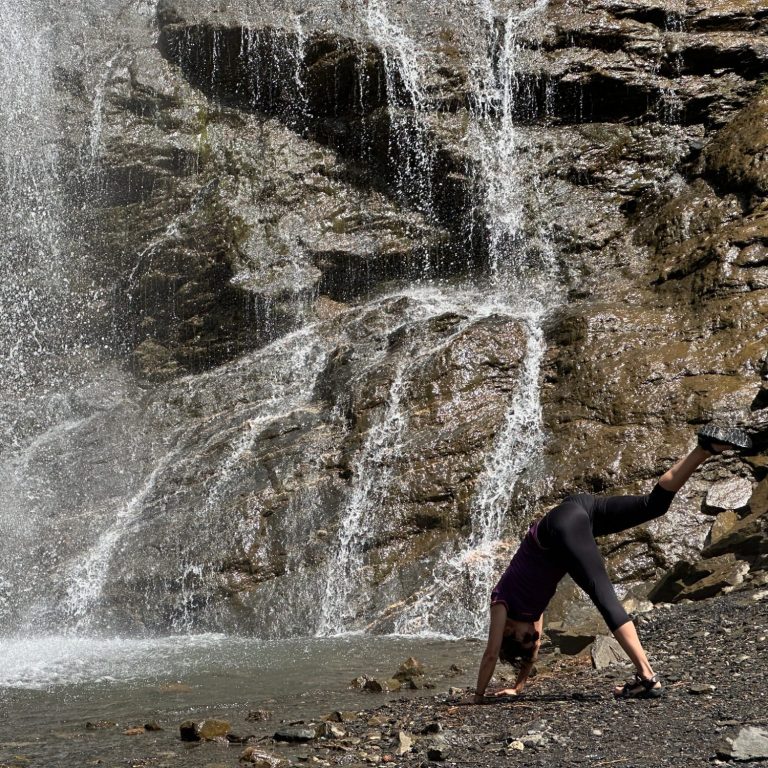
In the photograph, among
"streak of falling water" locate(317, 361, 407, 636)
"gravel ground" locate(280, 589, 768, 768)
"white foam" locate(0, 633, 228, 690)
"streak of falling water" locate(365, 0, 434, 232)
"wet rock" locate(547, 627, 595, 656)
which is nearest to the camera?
"gravel ground" locate(280, 589, 768, 768)

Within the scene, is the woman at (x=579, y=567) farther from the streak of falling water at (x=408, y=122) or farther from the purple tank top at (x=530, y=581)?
the streak of falling water at (x=408, y=122)

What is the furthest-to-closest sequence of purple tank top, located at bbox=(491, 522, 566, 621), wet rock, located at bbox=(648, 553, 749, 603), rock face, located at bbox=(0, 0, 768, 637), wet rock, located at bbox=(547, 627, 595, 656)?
rock face, located at bbox=(0, 0, 768, 637)
wet rock, located at bbox=(648, 553, 749, 603)
wet rock, located at bbox=(547, 627, 595, 656)
purple tank top, located at bbox=(491, 522, 566, 621)

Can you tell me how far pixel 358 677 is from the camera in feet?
28.1

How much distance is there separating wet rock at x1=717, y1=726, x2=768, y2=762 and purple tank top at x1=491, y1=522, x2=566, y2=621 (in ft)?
6.42

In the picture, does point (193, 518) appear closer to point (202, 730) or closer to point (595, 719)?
point (202, 730)

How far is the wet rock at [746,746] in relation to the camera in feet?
14.4

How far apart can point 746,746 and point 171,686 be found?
5845 mm

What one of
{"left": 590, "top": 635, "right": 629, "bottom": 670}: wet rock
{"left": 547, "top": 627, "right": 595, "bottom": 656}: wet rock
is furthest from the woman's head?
{"left": 547, "top": 627, "right": 595, "bottom": 656}: wet rock

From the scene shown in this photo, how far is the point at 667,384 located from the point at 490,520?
3262 millimetres

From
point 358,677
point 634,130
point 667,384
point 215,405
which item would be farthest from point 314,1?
point 358,677

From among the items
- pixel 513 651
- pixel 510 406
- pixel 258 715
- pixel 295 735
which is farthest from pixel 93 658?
pixel 510 406

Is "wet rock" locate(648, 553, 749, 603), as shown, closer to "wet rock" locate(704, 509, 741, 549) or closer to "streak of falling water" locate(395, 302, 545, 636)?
"wet rock" locate(704, 509, 741, 549)

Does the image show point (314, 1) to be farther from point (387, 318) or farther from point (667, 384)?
point (667, 384)

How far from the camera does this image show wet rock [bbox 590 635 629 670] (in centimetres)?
741
